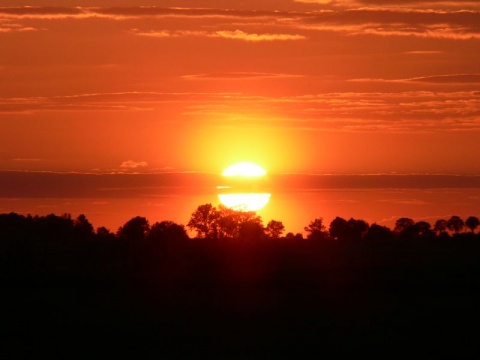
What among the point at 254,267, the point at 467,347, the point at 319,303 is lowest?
the point at 467,347

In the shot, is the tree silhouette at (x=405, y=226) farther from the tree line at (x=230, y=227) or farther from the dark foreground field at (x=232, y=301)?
the dark foreground field at (x=232, y=301)

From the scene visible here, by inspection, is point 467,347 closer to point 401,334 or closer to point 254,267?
point 401,334

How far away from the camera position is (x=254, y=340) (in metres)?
30.8

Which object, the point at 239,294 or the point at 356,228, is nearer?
the point at 239,294

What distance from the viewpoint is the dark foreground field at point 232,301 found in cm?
3020

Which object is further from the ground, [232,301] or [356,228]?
[356,228]

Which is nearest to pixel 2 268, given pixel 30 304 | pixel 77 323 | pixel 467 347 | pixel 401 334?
pixel 30 304

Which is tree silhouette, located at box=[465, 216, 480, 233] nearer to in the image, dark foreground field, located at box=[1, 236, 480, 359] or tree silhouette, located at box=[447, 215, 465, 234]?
tree silhouette, located at box=[447, 215, 465, 234]

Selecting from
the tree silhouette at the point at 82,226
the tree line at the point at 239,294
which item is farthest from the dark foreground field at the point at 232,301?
the tree silhouette at the point at 82,226

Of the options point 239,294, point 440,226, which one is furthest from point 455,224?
point 239,294

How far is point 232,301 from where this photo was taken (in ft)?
126

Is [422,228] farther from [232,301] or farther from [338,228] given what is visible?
[232,301]

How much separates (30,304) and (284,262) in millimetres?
18038

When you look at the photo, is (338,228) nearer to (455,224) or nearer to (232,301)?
(455,224)
